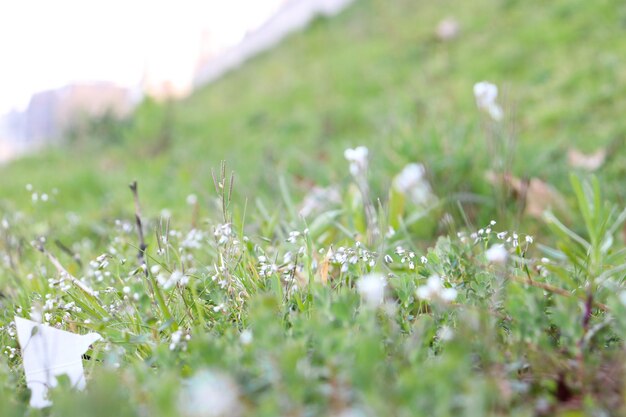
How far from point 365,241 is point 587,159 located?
70.7 inches

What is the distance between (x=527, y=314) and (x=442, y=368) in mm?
354

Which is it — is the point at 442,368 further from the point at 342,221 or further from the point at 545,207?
the point at 545,207

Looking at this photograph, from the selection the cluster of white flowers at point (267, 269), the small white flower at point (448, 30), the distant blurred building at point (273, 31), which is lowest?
the distant blurred building at point (273, 31)

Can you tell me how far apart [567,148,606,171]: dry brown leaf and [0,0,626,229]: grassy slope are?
0.19 feet

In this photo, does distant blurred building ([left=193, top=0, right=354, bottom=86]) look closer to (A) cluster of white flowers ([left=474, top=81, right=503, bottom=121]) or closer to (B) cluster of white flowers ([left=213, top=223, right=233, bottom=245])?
(A) cluster of white flowers ([left=474, top=81, right=503, bottom=121])

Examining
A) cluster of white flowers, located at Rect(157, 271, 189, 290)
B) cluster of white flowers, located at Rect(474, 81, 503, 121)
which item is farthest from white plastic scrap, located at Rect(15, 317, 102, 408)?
cluster of white flowers, located at Rect(474, 81, 503, 121)

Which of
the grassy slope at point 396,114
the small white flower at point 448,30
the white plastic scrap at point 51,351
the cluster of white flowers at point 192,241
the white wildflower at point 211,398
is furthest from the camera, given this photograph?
the small white flower at point 448,30

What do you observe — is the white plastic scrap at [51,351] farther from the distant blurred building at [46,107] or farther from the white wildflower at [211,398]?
the distant blurred building at [46,107]

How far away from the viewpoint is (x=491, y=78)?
16.1 ft

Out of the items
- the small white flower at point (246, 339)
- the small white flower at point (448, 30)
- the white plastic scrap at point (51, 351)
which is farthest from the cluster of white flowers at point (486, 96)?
the small white flower at point (448, 30)

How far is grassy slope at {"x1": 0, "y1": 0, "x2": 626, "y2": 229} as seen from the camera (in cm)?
339

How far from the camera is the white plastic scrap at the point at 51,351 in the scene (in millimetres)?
1213

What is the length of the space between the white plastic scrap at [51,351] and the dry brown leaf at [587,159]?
259 cm

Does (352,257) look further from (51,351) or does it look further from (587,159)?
(587,159)
